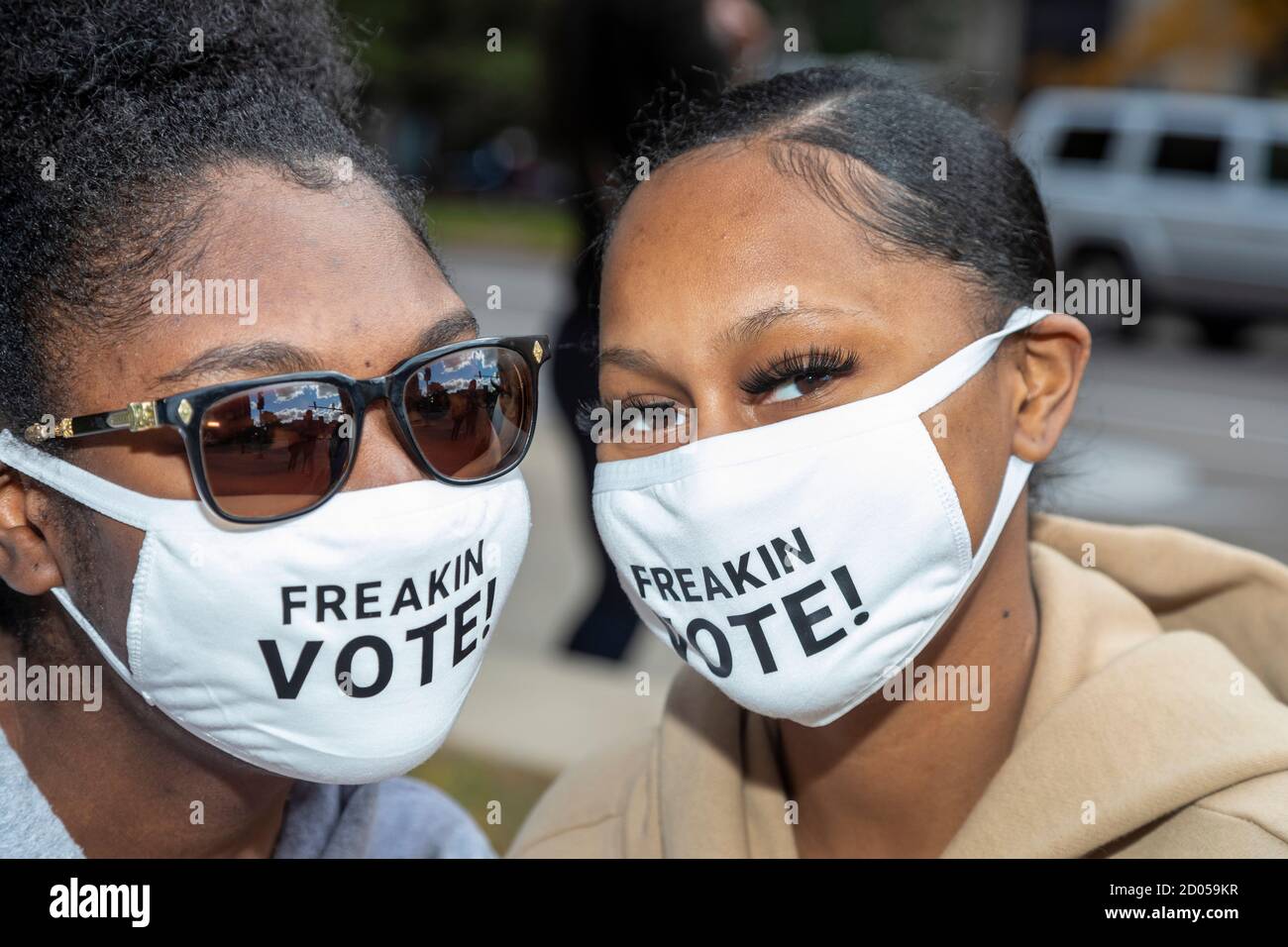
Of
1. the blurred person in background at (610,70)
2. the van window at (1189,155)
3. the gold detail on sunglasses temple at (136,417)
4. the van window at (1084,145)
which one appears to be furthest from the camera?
the van window at (1084,145)

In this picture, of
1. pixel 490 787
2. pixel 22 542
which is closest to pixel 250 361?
pixel 22 542

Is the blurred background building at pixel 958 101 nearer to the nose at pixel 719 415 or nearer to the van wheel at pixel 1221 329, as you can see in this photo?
Answer: the van wheel at pixel 1221 329

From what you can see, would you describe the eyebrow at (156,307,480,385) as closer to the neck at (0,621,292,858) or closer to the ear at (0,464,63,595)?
the ear at (0,464,63,595)

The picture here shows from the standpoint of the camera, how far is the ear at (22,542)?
1.82 metres

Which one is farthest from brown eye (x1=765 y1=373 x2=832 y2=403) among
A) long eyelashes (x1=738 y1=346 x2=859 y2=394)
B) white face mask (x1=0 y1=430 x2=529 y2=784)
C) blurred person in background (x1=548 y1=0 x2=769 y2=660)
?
blurred person in background (x1=548 y1=0 x2=769 y2=660)

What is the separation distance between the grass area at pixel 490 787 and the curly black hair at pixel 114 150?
197cm

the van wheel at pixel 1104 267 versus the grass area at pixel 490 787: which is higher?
the grass area at pixel 490 787

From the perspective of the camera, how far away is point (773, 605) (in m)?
1.88

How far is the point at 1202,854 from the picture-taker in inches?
68.7

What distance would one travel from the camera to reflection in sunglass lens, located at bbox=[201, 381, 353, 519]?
172 cm

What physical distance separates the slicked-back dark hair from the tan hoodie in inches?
21.5

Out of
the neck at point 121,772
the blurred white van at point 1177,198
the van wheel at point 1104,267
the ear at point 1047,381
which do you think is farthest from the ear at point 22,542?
the van wheel at point 1104,267
